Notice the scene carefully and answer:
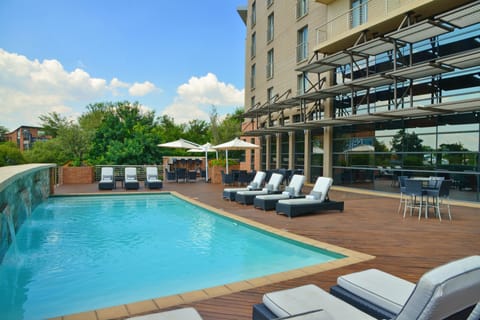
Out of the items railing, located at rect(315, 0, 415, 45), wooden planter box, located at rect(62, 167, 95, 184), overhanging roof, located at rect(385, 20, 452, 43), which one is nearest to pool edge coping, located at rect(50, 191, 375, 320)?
overhanging roof, located at rect(385, 20, 452, 43)

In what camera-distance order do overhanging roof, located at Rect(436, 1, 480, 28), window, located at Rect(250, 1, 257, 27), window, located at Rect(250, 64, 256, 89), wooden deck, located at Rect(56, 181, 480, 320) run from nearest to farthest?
wooden deck, located at Rect(56, 181, 480, 320) < overhanging roof, located at Rect(436, 1, 480, 28) < window, located at Rect(250, 1, 257, 27) < window, located at Rect(250, 64, 256, 89)

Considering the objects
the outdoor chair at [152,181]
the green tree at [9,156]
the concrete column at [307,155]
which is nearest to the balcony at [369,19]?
the concrete column at [307,155]

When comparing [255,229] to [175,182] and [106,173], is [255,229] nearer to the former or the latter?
[106,173]

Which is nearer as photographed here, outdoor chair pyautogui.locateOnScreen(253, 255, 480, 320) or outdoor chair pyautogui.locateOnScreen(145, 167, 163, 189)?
outdoor chair pyautogui.locateOnScreen(253, 255, 480, 320)

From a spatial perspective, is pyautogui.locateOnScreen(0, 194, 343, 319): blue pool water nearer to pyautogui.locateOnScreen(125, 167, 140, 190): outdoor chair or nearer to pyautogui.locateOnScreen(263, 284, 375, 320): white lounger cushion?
pyautogui.locateOnScreen(263, 284, 375, 320): white lounger cushion

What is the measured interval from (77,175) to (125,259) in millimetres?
12863

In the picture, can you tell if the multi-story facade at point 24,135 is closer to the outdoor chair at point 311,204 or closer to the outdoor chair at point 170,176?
the outdoor chair at point 170,176

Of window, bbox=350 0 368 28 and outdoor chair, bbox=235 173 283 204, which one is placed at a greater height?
window, bbox=350 0 368 28

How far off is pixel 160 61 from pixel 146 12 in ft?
28.2

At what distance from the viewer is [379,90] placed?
13016 millimetres

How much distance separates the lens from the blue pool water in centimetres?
405

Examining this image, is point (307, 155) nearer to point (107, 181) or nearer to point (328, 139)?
point (328, 139)

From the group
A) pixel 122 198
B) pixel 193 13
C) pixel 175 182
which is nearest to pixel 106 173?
pixel 122 198

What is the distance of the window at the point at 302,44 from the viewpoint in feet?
57.6
